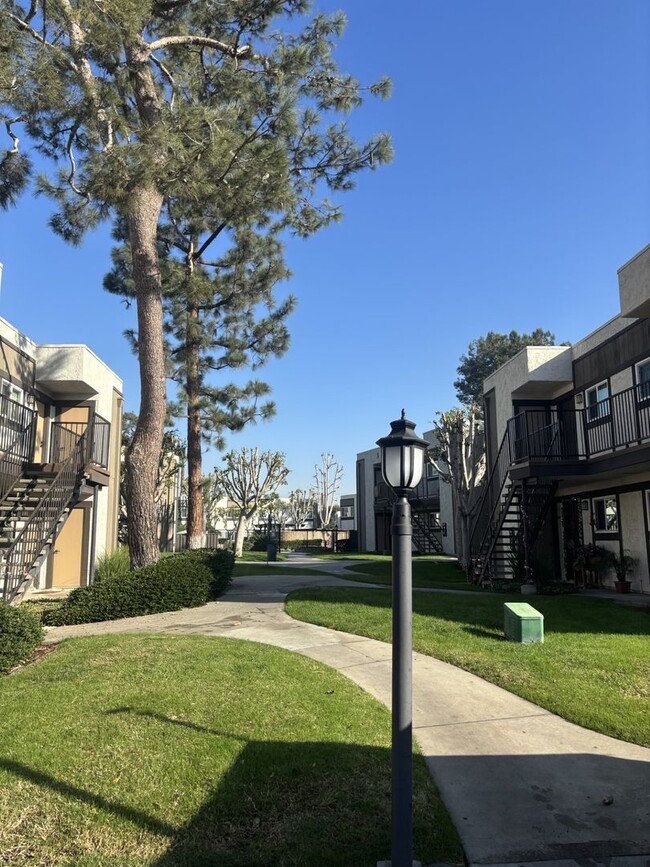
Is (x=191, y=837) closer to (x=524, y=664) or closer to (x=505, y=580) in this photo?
(x=524, y=664)

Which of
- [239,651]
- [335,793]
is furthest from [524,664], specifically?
[335,793]

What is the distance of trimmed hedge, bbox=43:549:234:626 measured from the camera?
10688mm

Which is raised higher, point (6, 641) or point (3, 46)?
point (3, 46)

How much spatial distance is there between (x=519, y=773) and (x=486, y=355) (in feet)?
170

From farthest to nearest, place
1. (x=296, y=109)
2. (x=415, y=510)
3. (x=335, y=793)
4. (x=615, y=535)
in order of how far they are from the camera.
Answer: (x=415, y=510)
(x=615, y=535)
(x=296, y=109)
(x=335, y=793)

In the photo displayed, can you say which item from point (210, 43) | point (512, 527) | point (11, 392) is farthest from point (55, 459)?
point (512, 527)

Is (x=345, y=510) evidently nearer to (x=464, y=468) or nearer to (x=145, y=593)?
(x=464, y=468)

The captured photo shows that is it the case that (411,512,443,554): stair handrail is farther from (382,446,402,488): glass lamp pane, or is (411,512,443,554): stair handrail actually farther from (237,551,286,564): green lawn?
(382,446,402,488): glass lamp pane

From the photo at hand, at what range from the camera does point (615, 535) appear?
15359 millimetres

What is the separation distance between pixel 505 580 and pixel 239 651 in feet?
34.4

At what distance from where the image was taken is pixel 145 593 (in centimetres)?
1136

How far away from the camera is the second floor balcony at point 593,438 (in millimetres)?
12625

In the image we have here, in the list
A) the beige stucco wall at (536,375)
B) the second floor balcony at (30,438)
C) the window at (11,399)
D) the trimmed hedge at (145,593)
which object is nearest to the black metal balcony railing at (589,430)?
the beige stucco wall at (536,375)

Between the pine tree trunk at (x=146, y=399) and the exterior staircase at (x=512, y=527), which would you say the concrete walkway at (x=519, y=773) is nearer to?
the pine tree trunk at (x=146, y=399)
